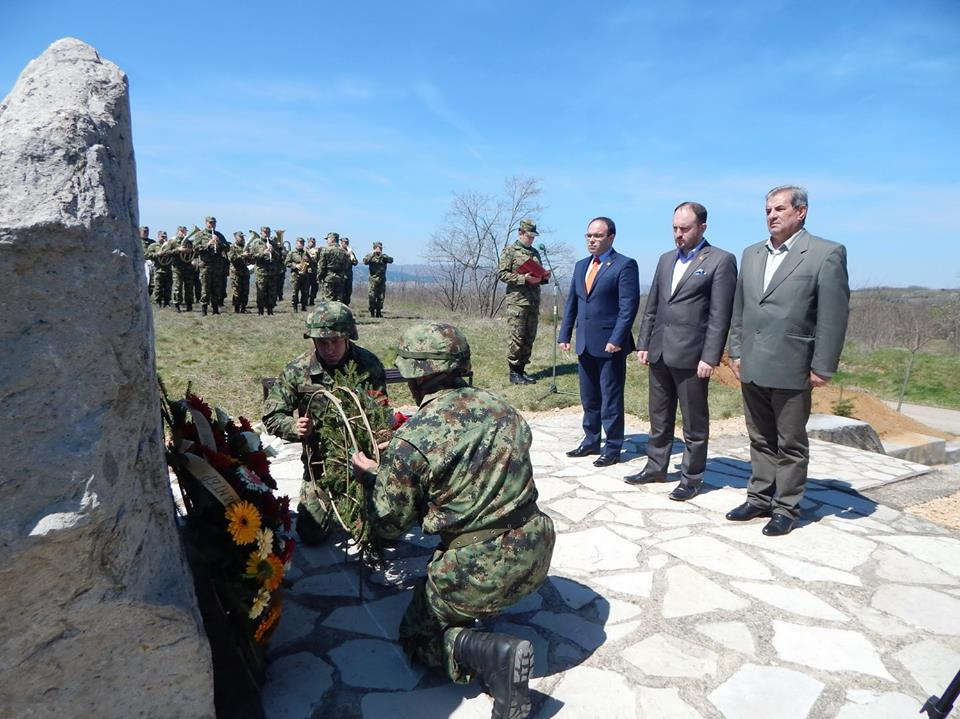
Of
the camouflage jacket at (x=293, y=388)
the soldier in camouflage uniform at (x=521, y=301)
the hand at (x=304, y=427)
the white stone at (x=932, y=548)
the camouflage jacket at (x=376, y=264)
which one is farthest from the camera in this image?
the camouflage jacket at (x=376, y=264)

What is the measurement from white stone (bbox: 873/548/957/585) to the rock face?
3700 mm

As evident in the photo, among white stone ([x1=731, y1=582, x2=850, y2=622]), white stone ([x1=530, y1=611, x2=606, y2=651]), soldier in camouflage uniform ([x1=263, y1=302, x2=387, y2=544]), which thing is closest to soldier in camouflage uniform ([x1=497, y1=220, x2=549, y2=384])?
soldier in camouflage uniform ([x1=263, y1=302, x2=387, y2=544])

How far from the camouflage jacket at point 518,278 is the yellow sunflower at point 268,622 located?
7.58 metres

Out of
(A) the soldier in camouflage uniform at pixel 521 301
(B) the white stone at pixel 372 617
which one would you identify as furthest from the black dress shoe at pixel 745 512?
(A) the soldier in camouflage uniform at pixel 521 301

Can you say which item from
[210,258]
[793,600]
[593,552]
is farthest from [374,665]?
[210,258]

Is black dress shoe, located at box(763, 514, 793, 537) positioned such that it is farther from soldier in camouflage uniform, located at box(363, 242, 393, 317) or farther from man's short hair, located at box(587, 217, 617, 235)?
soldier in camouflage uniform, located at box(363, 242, 393, 317)

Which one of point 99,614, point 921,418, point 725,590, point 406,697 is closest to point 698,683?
point 725,590

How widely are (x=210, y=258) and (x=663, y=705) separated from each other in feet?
55.0

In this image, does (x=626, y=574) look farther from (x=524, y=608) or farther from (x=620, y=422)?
(x=620, y=422)

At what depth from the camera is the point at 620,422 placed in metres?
5.61

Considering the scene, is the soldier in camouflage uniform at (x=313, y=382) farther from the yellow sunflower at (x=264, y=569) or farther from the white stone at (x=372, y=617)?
the yellow sunflower at (x=264, y=569)

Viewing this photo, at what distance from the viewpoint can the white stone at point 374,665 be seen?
2678 mm

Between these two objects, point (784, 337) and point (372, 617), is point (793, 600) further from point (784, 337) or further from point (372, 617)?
point (372, 617)

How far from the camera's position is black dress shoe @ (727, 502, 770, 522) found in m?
4.34
